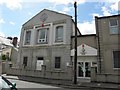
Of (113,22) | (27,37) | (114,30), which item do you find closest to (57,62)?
(27,37)

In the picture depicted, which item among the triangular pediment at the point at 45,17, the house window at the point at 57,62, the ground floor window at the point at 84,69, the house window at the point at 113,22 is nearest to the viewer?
the house window at the point at 113,22

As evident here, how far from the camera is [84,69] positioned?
Result: 1919 cm

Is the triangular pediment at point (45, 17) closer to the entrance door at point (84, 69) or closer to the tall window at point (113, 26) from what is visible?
the tall window at point (113, 26)

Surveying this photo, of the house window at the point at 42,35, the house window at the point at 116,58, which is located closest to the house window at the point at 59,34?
the house window at the point at 42,35

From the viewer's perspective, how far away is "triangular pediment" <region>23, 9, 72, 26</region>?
75.2 feet

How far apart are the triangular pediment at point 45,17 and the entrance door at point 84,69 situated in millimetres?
7446

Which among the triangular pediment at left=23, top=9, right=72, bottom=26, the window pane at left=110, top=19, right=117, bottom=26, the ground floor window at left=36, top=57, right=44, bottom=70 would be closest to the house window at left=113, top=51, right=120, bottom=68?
the window pane at left=110, top=19, right=117, bottom=26

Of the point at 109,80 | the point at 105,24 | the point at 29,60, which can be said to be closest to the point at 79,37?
the point at 105,24

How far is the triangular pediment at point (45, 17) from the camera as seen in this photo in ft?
75.2

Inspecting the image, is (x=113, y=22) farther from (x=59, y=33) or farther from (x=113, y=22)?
(x=59, y=33)

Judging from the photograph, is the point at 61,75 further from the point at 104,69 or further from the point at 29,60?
the point at 29,60

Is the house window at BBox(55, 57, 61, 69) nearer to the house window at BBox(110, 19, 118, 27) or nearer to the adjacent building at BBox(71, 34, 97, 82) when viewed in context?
the adjacent building at BBox(71, 34, 97, 82)

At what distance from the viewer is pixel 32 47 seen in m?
24.1

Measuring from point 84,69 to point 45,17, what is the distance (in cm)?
1083
